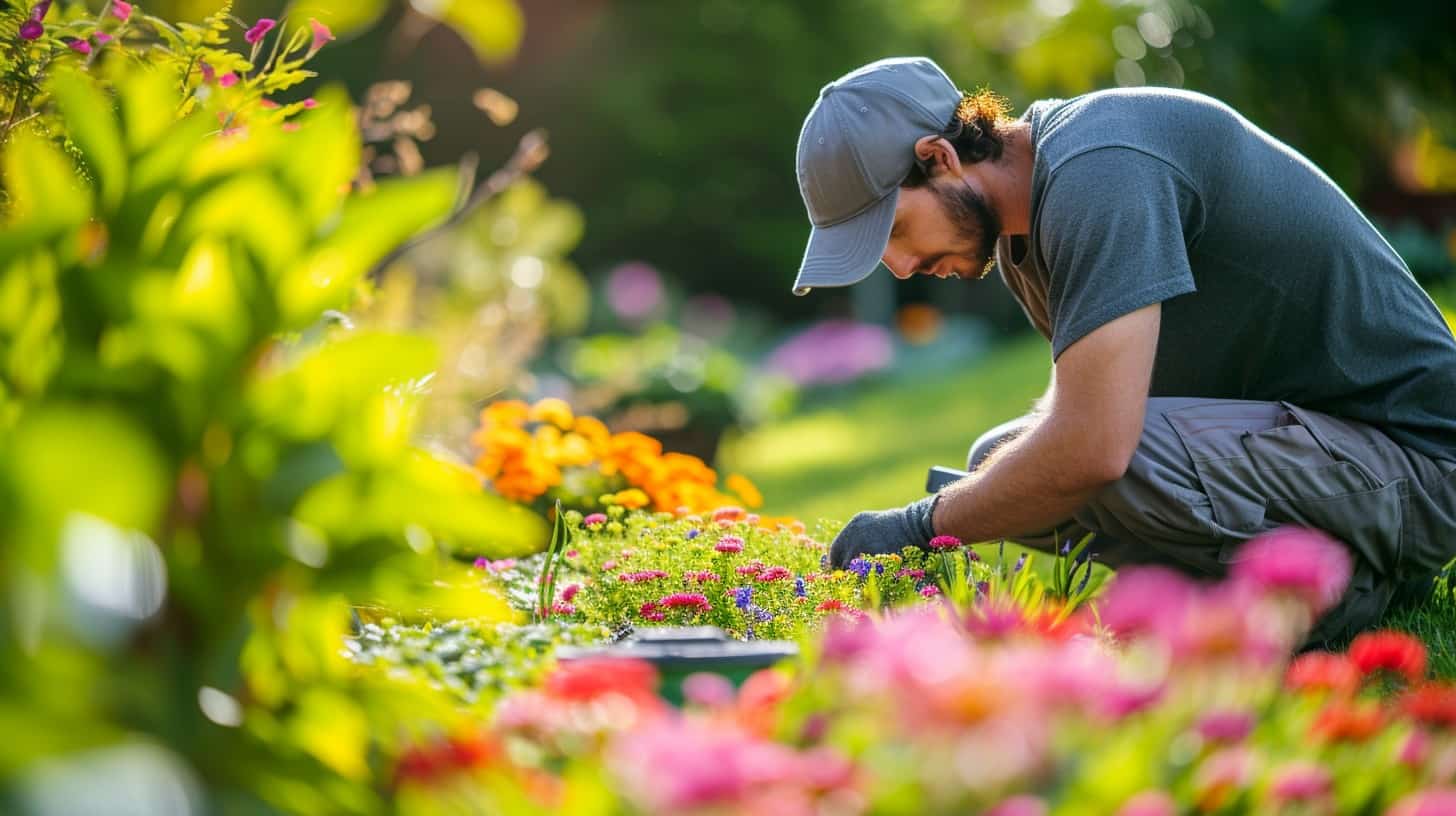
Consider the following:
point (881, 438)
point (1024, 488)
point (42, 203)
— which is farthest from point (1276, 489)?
point (881, 438)

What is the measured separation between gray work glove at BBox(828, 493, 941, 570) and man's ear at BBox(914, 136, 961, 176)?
2.03 ft

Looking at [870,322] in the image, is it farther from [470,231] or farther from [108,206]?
[108,206]

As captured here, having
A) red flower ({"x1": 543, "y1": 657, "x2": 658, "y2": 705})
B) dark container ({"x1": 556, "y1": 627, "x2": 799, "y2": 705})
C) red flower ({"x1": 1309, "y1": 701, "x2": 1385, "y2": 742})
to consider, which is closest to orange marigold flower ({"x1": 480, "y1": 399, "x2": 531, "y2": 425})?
dark container ({"x1": 556, "y1": 627, "x2": 799, "y2": 705})

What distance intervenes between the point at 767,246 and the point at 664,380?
9.21 meters

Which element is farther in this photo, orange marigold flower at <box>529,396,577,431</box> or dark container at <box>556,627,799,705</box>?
orange marigold flower at <box>529,396,577,431</box>

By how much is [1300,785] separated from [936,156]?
1635 mm

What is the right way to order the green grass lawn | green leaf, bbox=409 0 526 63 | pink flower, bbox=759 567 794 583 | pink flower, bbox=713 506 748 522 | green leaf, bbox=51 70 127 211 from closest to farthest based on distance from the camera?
green leaf, bbox=409 0 526 63 < green leaf, bbox=51 70 127 211 < pink flower, bbox=759 567 794 583 < pink flower, bbox=713 506 748 522 < the green grass lawn

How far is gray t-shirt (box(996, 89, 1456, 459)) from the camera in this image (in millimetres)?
2291

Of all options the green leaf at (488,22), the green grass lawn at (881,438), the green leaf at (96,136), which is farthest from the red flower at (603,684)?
the green grass lawn at (881,438)

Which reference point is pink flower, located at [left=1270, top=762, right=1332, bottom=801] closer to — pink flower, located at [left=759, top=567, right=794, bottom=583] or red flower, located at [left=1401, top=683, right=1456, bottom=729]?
red flower, located at [left=1401, top=683, right=1456, bottom=729]

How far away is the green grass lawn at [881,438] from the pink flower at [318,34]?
2.30 meters

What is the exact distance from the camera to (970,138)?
8.68ft

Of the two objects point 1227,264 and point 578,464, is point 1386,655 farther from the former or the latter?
point 578,464

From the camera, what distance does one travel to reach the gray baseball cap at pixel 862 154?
8.45 feet
